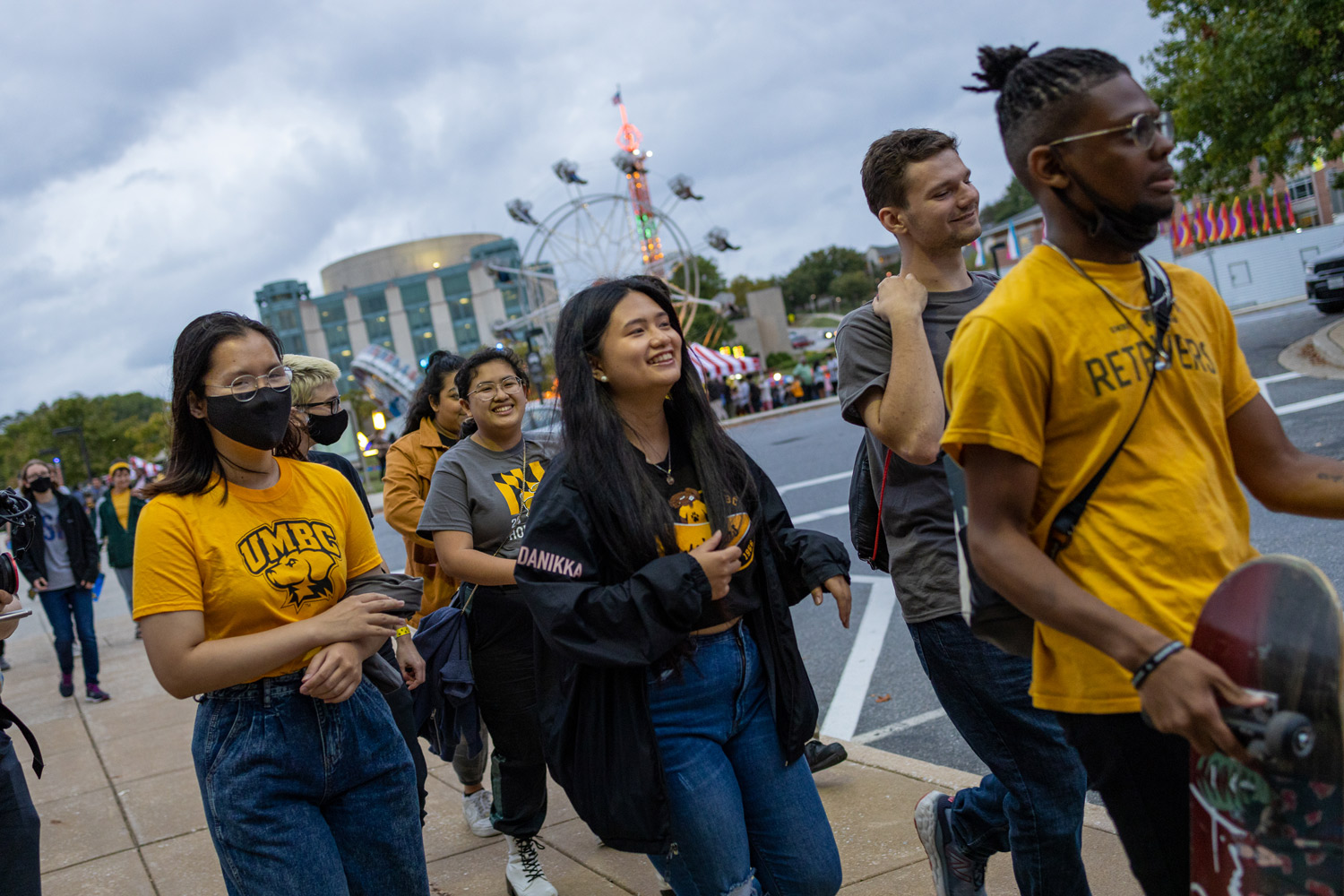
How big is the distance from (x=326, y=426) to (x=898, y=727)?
10.4 feet

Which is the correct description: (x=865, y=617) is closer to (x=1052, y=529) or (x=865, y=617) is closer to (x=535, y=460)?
(x=535, y=460)

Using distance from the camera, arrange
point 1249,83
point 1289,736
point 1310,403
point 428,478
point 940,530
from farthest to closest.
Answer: point 1249,83 < point 1310,403 < point 428,478 < point 940,530 < point 1289,736

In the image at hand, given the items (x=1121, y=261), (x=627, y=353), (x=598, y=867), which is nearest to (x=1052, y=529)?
(x=1121, y=261)

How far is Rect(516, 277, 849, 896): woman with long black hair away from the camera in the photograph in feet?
8.15

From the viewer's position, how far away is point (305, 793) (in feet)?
8.43

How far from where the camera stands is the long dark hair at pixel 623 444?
8.64 ft

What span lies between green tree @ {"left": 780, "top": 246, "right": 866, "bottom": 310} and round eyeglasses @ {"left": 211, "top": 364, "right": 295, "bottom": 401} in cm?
10386

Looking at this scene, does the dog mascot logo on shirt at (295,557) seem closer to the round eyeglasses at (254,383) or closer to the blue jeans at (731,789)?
the round eyeglasses at (254,383)

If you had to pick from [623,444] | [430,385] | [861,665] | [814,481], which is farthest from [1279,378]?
[623,444]

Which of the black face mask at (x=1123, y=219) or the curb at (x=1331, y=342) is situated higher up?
the black face mask at (x=1123, y=219)

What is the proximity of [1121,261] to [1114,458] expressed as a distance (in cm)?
37

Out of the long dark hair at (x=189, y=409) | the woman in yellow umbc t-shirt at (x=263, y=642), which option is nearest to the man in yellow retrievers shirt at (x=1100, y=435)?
the woman in yellow umbc t-shirt at (x=263, y=642)

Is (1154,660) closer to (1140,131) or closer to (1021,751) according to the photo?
(1140,131)

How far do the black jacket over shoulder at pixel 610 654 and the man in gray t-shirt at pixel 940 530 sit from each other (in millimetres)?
294
